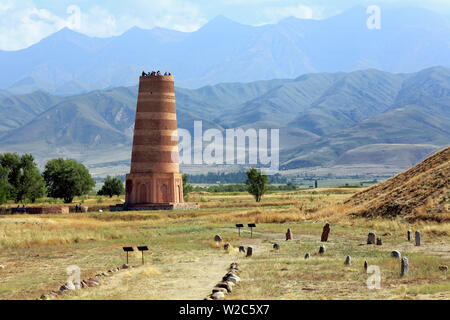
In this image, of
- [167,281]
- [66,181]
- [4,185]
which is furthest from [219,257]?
[66,181]

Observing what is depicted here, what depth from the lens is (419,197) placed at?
4650 cm

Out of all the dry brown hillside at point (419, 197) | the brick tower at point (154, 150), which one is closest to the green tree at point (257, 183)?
the brick tower at point (154, 150)

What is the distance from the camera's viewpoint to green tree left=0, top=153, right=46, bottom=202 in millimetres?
84312

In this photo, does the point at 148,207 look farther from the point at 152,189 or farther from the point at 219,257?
the point at 219,257

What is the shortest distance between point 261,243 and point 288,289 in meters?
15.6

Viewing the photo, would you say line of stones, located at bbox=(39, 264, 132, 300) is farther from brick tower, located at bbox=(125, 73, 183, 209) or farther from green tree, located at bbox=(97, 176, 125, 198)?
green tree, located at bbox=(97, 176, 125, 198)

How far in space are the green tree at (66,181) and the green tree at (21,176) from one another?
4.96 meters

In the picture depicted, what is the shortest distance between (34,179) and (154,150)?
24.9m

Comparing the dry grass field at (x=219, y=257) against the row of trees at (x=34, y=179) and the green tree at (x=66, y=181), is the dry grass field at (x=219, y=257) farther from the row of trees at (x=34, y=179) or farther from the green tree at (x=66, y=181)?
the green tree at (x=66, y=181)

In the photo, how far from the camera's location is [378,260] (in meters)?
27.3

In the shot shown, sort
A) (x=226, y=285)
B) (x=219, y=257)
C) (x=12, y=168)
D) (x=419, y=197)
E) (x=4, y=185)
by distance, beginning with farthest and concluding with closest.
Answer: (x=12, y=168)
(x=4, y=185)
(x=419, y=197)
(x=219, y=257)
(x=226, y=285)

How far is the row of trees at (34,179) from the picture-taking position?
8271cm
